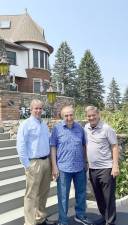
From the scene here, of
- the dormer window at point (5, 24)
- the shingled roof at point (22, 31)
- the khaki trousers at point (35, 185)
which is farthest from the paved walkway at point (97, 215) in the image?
the dormer window at point (5, 24)

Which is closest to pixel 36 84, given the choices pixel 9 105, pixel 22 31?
pixel 22 31

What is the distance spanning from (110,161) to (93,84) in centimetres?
5185

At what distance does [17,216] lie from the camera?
19.2 ft

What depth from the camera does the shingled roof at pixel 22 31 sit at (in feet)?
103

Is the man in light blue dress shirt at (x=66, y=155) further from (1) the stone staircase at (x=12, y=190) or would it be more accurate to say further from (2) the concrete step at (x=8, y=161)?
(2) the concrete step at (x=8, y=161)

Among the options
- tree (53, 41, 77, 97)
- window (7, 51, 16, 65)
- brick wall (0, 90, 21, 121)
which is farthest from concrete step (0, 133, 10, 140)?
tree (53, 41, 77, 97)

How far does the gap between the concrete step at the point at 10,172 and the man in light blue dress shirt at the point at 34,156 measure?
155 centimetres

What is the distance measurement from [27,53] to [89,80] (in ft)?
88.0

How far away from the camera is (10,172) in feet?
23.4

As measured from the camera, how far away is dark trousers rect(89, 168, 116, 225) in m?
5.57

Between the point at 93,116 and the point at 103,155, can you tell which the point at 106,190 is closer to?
the point at 103,155

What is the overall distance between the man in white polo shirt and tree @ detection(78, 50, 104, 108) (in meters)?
48.6

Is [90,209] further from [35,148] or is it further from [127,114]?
[127,114]

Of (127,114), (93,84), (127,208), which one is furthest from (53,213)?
(93,84)
